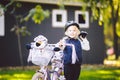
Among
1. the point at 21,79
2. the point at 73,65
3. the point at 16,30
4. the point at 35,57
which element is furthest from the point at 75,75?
the point at 16,30

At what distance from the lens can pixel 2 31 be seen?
19.7 m

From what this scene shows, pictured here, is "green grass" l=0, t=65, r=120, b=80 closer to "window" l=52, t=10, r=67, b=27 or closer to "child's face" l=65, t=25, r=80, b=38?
"window" l=52, t=10, r=67, b=27

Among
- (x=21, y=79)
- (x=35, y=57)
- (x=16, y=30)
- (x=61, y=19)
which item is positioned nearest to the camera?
(x=35, y=57)

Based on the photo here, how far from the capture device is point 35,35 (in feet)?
68.2

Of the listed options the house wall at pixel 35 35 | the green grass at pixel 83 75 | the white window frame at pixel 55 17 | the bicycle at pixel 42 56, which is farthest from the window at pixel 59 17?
the bicycle at pixel 42 56

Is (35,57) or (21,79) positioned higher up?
(35,57)

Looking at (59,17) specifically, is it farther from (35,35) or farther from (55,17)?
(35,35)

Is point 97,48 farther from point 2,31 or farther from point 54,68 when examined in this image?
point 54,68

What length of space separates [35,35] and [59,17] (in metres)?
1.74

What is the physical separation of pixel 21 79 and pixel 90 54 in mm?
9111

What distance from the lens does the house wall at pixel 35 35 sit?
19875 millimetres

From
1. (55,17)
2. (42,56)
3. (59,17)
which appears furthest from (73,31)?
(59,17)

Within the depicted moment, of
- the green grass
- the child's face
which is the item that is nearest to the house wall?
the green grass

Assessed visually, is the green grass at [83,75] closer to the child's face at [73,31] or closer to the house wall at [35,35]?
the house wall at [35,35]
